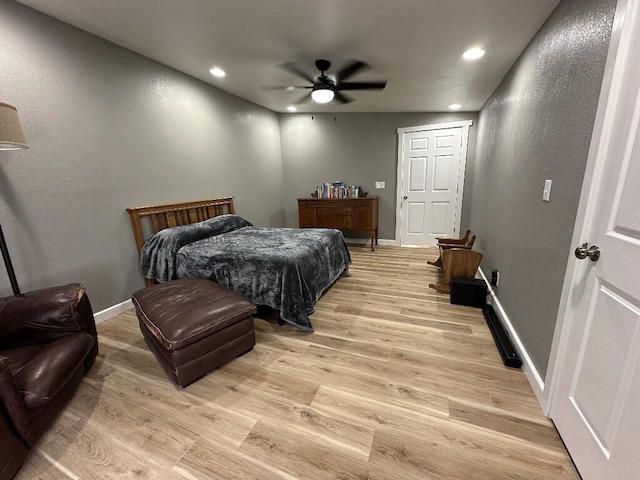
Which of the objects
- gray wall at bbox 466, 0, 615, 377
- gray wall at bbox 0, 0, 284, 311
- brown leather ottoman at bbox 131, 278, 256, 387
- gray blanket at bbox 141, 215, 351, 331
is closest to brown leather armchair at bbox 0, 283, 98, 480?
brown leather ottoman at bbox 131, 278, 256, 387

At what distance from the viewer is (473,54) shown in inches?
93.8

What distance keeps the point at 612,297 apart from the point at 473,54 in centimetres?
236

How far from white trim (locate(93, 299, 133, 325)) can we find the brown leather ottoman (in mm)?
855

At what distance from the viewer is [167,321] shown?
5.41 ft

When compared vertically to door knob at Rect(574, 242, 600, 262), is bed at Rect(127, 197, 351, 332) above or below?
below

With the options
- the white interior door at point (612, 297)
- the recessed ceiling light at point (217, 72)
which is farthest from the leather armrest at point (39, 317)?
the white interior door at point (612, 297)

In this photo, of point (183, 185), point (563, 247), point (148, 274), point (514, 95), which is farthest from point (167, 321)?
point (514, 95)

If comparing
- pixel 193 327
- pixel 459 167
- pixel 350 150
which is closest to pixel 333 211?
pixel 350 150

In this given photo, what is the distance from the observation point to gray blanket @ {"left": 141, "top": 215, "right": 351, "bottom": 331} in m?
2.25

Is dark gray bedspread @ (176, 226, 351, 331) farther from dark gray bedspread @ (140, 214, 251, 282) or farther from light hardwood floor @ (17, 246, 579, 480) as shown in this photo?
light hardwood floor @ (17, 246, 579, 480)

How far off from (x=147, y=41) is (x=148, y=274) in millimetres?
2143

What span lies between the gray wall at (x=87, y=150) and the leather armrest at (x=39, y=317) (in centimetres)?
59

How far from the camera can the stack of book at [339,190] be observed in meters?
4.75

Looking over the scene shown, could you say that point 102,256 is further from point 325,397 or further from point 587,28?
point 587,28
